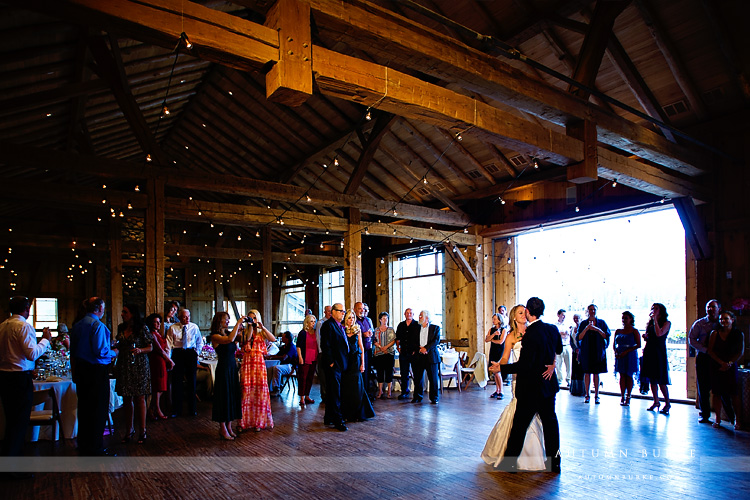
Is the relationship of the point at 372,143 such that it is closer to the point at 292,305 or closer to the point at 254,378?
the point at 254,378

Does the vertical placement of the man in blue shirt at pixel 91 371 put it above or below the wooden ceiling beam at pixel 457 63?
below

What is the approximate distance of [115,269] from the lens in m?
10.3

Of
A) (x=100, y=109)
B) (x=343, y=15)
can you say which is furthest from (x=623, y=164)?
(x=100, y=109)

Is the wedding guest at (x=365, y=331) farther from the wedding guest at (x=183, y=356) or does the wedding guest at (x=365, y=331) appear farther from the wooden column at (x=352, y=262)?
the wedding guest at (x=183, y=356)

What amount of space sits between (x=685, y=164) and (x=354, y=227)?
19.1ft

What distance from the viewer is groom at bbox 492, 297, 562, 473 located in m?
4.48

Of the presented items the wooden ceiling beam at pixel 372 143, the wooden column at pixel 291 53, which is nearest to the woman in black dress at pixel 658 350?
the wooden ceiling beam at pixel 372 143

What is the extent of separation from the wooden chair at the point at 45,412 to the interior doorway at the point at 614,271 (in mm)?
8817

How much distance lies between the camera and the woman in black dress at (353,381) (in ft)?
21.8

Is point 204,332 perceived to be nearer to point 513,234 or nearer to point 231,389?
point 513,234

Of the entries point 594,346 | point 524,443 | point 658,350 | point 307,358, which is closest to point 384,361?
point 307,358

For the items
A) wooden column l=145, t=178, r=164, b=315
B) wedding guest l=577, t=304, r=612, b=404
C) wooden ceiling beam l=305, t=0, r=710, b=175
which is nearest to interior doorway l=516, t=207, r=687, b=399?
wedding guest l=577, t=304, r=612, b=404

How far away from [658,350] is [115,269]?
997 cm

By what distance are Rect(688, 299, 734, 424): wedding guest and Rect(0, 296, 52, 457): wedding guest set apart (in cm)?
762
